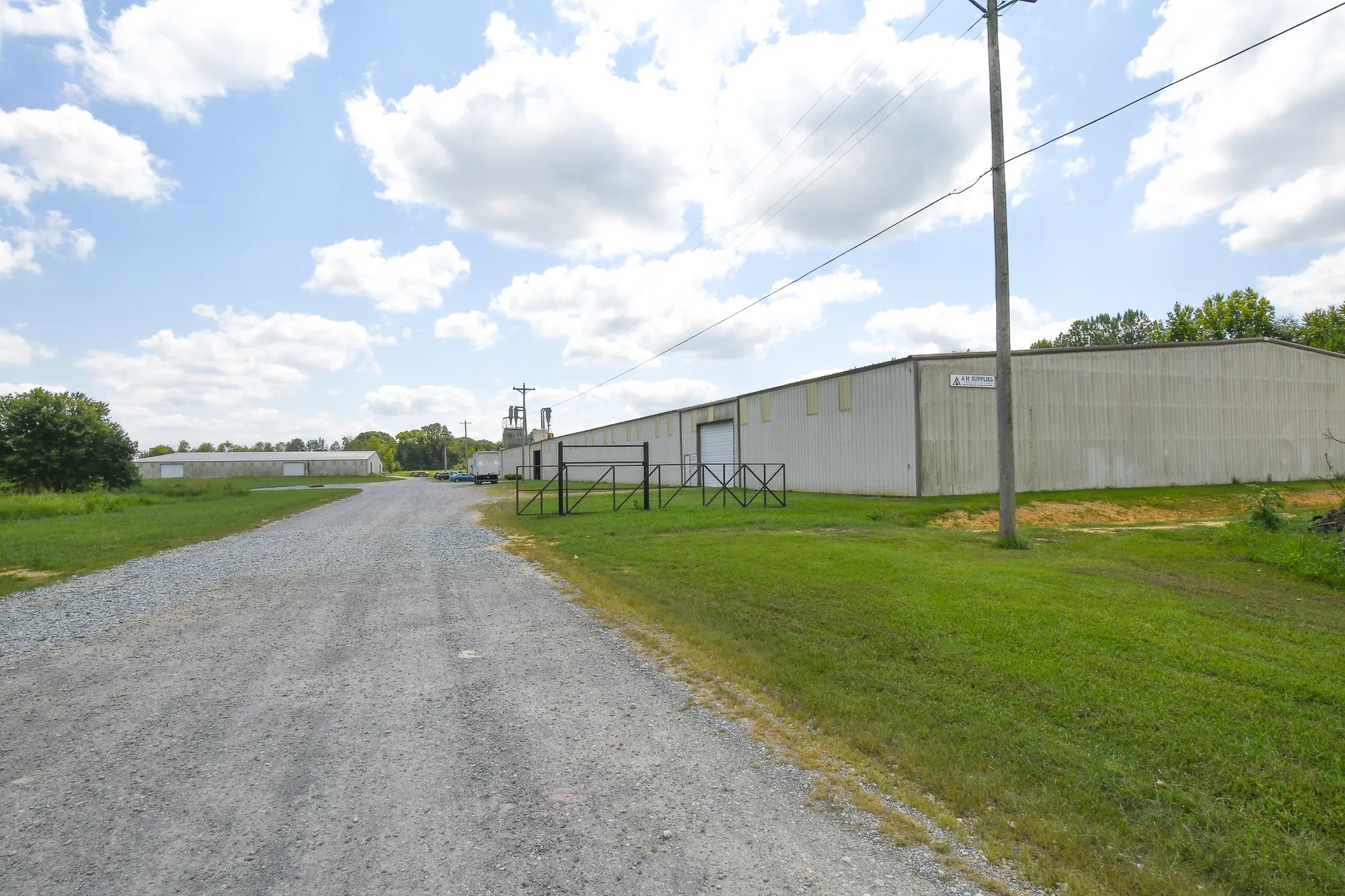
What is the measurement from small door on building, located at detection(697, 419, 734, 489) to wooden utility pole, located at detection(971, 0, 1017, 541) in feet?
71.1

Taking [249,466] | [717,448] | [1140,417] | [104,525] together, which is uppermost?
[1140,417]

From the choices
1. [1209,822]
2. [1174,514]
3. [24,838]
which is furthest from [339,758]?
[1174,514]

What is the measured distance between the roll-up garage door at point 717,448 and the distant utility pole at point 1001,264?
71.5 feet

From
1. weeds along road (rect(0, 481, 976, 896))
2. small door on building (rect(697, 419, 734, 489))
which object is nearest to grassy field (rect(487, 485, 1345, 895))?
weeds along road (rect(0, 481, 976, 896))

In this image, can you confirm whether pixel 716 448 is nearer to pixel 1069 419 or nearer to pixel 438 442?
pixel 1069 419

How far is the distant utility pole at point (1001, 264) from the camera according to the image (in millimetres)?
12898

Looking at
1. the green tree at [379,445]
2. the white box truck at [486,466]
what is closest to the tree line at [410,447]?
the green tree at [379,445]

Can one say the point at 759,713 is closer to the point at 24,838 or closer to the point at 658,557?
the point at 24,838

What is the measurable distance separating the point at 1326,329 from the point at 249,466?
425 feet

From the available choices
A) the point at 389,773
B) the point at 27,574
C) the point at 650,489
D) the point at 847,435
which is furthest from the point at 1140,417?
the point at 27,574

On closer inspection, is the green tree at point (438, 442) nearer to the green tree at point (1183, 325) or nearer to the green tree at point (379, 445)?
the green tree at point (379, 445)

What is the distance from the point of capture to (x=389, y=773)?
13.1ft

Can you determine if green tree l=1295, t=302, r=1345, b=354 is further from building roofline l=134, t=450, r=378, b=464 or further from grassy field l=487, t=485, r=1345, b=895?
building roofline l=134, t=450, r=378, b=464

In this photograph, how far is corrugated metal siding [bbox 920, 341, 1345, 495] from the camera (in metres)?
23.5
